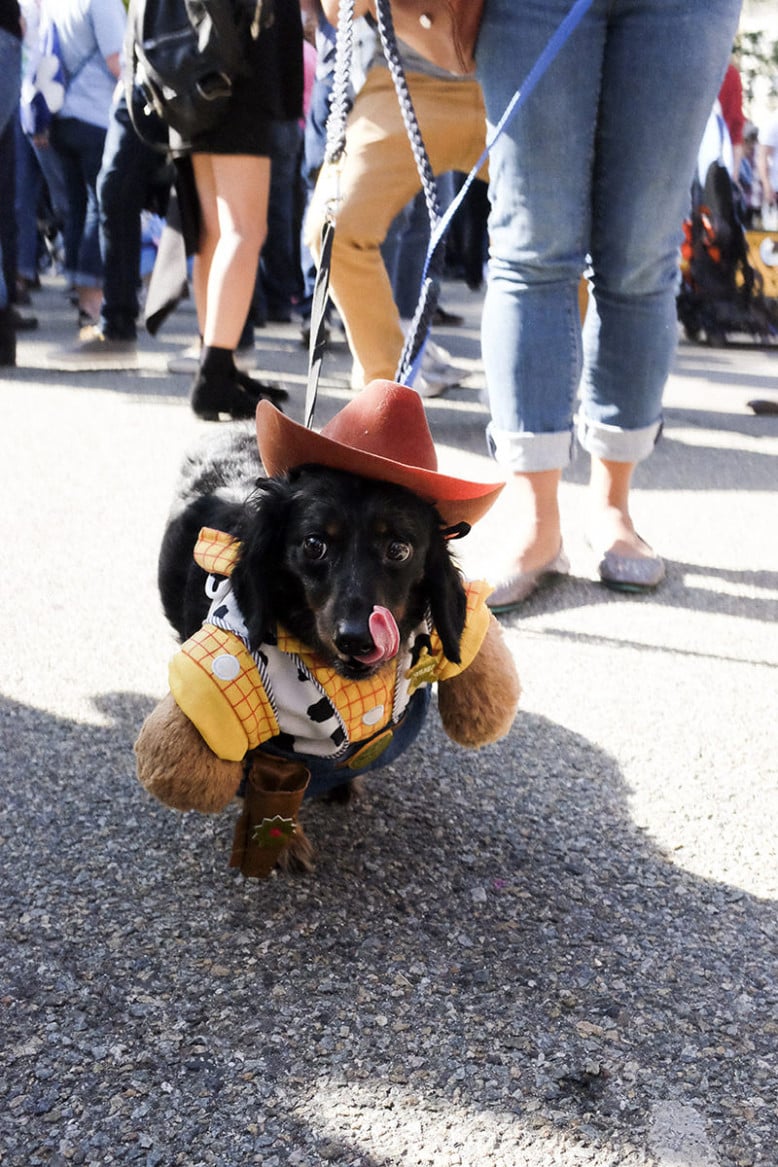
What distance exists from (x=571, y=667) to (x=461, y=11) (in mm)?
1575

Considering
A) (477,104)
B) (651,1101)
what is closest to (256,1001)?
(651,1101)

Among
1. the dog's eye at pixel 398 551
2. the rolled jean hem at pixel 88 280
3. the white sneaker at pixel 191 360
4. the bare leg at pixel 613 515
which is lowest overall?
the white sneaker at pixel 191 360

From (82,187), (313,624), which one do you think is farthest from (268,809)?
(82,187)

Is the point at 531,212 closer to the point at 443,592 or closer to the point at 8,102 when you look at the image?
the point at 443,592

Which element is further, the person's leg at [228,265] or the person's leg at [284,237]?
the person's leg at [284,237]

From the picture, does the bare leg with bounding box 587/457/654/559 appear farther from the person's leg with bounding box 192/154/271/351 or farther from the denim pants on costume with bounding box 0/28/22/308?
the denim pants on costume with bounding box 0/28/22/308

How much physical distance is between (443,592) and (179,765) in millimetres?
516

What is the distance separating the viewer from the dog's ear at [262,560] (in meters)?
1.87

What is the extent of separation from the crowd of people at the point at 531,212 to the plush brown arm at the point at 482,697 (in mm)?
995

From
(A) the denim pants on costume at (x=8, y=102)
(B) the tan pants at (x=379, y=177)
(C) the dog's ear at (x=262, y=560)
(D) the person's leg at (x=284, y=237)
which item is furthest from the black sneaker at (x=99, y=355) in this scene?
(C) the dog's ear at (x=262, y=560)

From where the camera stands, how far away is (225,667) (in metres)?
1.83

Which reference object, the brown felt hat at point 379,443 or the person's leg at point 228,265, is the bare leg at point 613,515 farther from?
the person's leg at point 228,265

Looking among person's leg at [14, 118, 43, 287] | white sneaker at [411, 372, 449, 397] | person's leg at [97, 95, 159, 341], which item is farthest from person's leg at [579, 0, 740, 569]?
person's leg at [14, 118, 43, 287]

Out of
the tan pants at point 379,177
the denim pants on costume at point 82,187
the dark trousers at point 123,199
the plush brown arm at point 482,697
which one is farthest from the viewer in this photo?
the denim pants on costume at point 82,187
